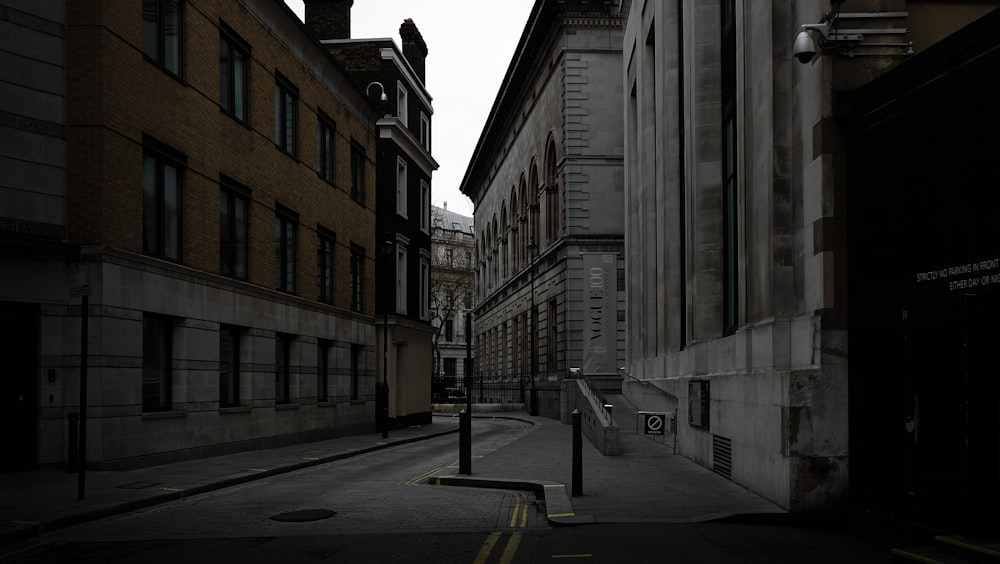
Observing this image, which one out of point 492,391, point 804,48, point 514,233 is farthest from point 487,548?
point 492,391

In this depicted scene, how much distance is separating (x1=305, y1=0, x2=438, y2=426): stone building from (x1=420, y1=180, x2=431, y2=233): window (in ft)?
0.14

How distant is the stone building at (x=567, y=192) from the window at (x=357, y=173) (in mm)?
12716

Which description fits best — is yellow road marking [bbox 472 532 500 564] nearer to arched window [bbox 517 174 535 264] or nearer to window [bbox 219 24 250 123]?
window [bbox 219 24 250 123]

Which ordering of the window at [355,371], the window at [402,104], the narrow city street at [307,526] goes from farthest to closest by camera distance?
the window at [402,104] < the window at [355,371] < the narrow city street at [307,526]

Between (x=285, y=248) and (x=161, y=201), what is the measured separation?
744 centimetres

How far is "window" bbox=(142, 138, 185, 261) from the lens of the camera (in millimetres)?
18562

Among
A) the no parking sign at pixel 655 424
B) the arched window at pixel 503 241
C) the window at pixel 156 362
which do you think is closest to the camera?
the window at pixel 156 362

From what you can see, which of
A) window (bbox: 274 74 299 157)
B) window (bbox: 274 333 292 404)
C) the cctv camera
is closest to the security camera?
the cctv camera

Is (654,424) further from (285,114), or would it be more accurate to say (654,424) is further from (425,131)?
(425,131)

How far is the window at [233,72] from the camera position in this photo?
73.0 feet

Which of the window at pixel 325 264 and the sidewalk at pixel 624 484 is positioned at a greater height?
the window at pixel 325 264

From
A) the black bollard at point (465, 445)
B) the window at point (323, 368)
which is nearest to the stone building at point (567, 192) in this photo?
the window at point (323, 368)

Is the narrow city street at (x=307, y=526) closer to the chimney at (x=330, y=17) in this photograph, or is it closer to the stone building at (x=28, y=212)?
the stone building at (x=28, y=212)

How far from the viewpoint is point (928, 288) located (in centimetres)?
991
